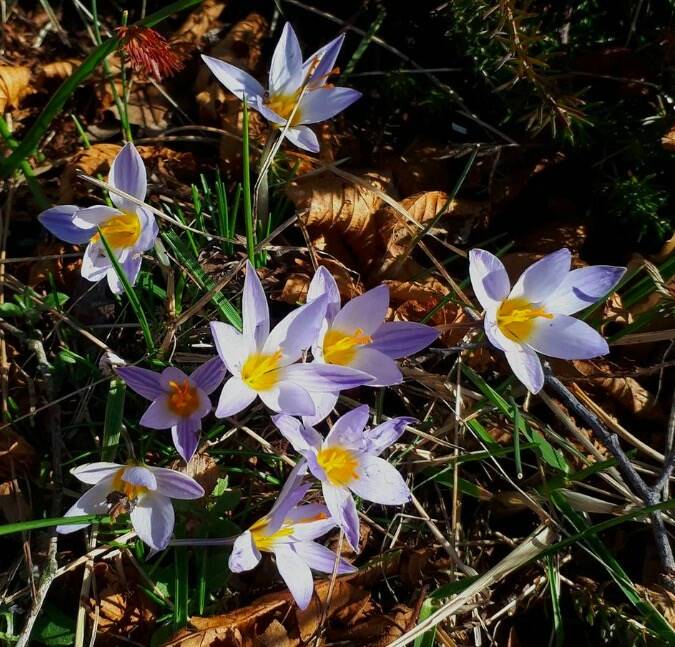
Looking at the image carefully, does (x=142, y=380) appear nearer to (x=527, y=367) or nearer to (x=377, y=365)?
(x=377, y=365)

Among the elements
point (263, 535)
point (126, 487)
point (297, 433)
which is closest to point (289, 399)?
point (297, 433)

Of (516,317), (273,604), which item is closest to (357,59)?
(516,317)

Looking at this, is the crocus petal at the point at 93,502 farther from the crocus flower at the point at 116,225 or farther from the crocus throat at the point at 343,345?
the crocus throat at the point at 343,345

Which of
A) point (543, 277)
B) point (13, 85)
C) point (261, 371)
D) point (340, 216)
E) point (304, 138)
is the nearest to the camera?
point (261, 371)

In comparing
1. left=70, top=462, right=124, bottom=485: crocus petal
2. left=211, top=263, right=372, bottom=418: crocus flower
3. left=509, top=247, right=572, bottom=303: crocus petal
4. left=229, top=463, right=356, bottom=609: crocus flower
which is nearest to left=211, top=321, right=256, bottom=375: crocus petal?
left=211, top=263, right=372, bottom=418: crocus flower

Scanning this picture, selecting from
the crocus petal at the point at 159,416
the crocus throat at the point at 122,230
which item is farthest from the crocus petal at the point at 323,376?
the crocus throat at the point at 122,230

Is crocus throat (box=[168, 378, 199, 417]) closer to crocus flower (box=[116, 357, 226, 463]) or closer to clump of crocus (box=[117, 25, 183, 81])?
crocus flower (box=[116, 357, 226, 463])

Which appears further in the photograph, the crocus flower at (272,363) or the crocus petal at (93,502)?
the crocus petal at (93,502)
